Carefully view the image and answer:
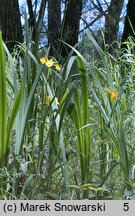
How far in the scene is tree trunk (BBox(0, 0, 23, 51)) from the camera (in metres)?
4.23

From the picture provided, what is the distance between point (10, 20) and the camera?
14.1 feet

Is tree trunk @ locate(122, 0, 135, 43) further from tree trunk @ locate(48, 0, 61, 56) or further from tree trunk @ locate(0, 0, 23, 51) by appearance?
Answer: tree trunk @ locate(0, 0, 23, 51)

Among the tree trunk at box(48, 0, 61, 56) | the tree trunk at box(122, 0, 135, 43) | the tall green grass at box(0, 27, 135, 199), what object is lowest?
the tall green grass at box(0, 27, 135, 199)

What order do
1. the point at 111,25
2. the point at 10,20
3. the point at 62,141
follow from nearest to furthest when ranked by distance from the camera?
the point at 62,141 < the point at 10,20 < the point at 111,25

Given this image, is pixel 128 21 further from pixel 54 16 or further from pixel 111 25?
pixel 54 16

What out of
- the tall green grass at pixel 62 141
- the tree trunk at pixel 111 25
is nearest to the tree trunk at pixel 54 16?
the tree trunk at pixel 111 25

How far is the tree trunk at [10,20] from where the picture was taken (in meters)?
4.23

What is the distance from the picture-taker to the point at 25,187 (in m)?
1.09

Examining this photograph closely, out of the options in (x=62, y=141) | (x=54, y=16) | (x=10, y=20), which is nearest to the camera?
(x=62, y=141)

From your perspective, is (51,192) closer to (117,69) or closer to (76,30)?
(117,69)

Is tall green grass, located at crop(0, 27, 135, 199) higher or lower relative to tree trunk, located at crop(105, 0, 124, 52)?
lower

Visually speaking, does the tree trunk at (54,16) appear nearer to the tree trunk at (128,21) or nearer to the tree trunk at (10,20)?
the tree trunk at (10,20)

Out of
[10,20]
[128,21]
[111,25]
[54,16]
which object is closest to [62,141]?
[10,20]

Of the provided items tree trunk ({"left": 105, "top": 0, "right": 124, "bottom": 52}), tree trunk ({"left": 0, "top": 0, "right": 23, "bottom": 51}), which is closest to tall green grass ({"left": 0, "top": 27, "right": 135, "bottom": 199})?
tree trunk ({"left": 0, "top": 0, "right": 23, "bottom": 51})
